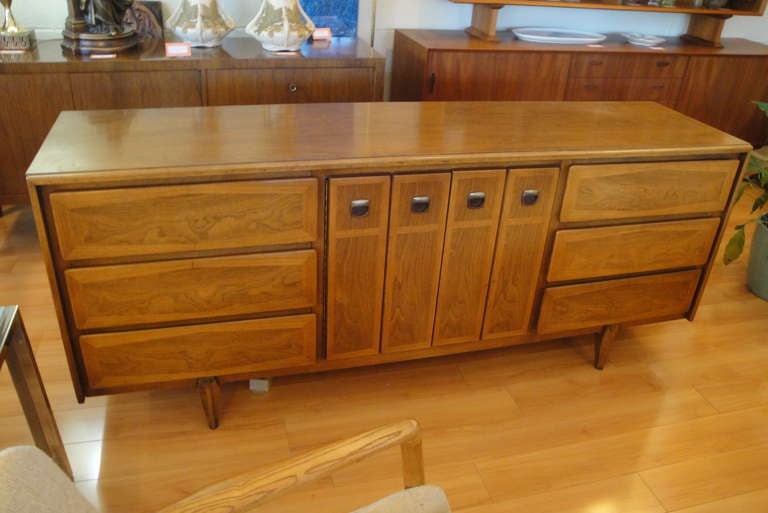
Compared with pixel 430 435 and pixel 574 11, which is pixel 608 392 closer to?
pixel 430 435

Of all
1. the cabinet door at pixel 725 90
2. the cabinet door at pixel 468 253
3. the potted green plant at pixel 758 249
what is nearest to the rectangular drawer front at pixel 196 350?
the cabinet door at pixel 468 253

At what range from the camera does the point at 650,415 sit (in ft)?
6.41

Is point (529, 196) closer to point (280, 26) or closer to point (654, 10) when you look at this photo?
point (280, 26)

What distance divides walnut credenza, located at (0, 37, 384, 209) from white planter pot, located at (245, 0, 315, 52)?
0.19 ft

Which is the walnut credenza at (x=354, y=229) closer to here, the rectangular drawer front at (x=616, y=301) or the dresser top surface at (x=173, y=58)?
the rectangular drawer front at (x=616, y=301)

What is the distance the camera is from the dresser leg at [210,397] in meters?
1.69

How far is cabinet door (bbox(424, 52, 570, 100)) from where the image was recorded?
119 inches

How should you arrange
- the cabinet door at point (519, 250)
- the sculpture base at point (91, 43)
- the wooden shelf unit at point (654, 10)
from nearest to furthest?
1. the cabinet door at point (519, 250)
2. the sculpture base at point (91, 43)
3. the wooden shelf unit at point (654, 10)

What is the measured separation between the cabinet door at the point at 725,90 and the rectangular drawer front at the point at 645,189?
193 centimetres

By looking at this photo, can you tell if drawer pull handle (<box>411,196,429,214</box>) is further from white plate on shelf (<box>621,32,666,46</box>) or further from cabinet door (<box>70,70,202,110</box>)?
white plate on shelf (<box>621,32,666,46</box>)

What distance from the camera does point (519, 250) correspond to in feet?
5.81

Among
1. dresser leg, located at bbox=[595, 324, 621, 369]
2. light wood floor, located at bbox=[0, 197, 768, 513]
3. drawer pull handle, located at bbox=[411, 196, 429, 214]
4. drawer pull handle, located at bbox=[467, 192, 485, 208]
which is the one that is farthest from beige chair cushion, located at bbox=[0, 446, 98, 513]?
dresser leg, located at bbox=[595, 324, 621, 369]

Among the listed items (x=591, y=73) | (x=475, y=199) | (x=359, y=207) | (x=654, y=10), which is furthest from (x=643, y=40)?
(x=359, y=207)

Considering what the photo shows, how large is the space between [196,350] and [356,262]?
1.54ft
